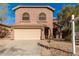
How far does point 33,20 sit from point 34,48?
1.76m

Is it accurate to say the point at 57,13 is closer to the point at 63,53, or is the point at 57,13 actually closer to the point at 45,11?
the point at 45,11

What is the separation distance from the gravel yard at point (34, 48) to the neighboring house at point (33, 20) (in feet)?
1.38

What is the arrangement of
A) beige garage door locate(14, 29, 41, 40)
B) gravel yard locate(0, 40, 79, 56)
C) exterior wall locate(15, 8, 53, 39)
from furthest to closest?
1. beige garage door locate(14, 29, 41, 40)
2. exterior wall locate(15, 8, 53, 39)
3. gravel yard locate(0, 40, 79, 56)

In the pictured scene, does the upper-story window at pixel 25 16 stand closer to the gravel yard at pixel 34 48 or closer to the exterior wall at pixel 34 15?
the exterior wall at pixel 34 15

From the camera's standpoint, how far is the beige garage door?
42.7ft

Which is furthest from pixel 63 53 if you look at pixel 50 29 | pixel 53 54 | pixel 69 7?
pixel 69 7

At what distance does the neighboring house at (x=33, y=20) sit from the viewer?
12.9 meters

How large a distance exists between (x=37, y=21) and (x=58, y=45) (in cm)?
191

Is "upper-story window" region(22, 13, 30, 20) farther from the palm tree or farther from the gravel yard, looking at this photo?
the palm tree

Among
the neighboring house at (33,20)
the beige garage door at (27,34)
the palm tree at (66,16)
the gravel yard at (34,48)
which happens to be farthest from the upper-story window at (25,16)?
the palm tree at (66,16)

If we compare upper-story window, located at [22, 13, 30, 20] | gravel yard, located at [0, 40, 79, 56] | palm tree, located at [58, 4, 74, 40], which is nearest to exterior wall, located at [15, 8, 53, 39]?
upper-story window, located at [22, 13, 30, 20]

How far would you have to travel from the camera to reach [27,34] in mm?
13203

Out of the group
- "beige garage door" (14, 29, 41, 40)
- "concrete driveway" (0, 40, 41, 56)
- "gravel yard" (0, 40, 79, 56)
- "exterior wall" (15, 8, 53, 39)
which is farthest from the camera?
"beige garage door" (14, 29, 41, 40)

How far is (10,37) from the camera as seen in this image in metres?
12.9
